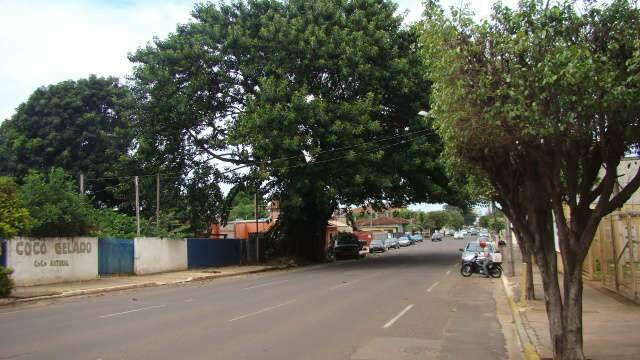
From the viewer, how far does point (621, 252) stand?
1614cm

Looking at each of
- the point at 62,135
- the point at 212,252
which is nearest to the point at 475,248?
the point at 212,252

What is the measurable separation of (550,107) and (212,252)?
1244 inches

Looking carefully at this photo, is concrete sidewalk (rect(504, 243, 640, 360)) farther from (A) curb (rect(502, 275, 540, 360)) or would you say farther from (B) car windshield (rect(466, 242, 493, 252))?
(B) car windshield (rect(466, 242, 493, 252))

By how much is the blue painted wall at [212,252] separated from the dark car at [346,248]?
8983 millimetres

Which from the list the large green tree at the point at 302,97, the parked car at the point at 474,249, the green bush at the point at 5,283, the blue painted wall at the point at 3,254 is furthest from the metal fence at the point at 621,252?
the blue painted wall at the point at 3,254

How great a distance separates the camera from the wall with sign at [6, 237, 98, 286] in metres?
22.8

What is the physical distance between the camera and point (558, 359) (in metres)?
7.81

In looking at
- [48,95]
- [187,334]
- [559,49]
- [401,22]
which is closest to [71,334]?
[187,334]

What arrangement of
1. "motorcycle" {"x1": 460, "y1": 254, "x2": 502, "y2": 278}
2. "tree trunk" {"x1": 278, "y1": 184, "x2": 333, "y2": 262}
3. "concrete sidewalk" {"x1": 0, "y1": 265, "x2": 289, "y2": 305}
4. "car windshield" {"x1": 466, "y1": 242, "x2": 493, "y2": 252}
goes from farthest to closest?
"tree trunk" {"x1": 278, "y1": 184, "x2": 333, "y2": 262}, "car windshield" {"x1": 466, "y1": 242, "x2": 493, "y2": 252}, "motorcycle" {"x1": 460, "y1": 254, "x2": 502, "y2": 278}, "concrete sidewalk" {"x1": 0, "y1": 265, "x2": 289, "y2": 305}

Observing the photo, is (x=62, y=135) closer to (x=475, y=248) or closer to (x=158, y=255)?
(x=158, y=255)

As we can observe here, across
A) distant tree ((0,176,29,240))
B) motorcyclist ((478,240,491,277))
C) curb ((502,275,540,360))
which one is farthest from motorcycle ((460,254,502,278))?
distant tree ((0,176,29,240))

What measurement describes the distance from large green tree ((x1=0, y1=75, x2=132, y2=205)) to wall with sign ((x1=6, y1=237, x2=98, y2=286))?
16.2m

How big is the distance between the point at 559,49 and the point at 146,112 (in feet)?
102

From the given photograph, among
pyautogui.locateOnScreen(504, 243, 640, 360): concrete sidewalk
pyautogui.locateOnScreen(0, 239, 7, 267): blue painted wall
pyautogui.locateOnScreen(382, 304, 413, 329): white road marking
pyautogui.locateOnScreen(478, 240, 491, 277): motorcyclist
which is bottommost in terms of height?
pyautogui.locateOnScreen(382, 304, 413, 329): white road marking
